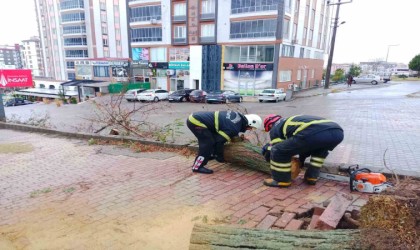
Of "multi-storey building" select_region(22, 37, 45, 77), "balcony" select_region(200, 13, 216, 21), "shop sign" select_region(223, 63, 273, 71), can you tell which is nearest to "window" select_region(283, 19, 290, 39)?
"shop sign" select_region(223, 63, 273, 71)

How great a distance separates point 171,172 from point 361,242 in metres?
3.42

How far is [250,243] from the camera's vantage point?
2.30 m

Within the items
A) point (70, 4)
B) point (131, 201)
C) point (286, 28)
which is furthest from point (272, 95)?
point (70, 4)

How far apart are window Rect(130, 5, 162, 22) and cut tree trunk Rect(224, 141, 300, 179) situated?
36.6 meters

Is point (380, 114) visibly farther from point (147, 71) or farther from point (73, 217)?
point (147, 71)

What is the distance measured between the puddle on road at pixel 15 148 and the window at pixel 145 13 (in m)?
33.7

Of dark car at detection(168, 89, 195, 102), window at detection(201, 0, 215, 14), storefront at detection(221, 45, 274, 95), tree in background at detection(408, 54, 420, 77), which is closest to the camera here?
dark car at detection(168, 89, 195, 102)

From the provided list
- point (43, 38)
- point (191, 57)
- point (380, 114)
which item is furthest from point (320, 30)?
point (43, 38)

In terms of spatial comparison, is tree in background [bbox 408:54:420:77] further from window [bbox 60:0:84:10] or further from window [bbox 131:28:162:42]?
window [bbox 60:0:84:10]

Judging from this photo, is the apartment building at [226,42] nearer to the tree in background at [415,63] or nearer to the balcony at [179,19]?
the balcony at [179,19]

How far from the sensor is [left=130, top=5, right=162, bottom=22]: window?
37.4 meters

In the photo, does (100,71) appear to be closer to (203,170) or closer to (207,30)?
(207,30)

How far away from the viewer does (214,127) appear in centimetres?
478

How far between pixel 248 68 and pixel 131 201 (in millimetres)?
29645
